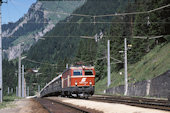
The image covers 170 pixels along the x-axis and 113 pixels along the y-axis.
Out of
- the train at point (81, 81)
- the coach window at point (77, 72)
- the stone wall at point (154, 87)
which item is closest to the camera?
the stone wall at point (154, 87)

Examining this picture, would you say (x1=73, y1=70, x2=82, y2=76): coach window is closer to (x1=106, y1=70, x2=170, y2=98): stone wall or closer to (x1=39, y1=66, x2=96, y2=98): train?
(x1=39, y1=66, x2=96, y2=98): train

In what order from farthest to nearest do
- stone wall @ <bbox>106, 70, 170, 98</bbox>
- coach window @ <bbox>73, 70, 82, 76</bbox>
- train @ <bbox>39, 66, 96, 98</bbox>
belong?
coach window @ <bbox>73, 70, 82, 76</bbox>
train @ <bbox>39, 66, 96, 98</bbox>
stone wall @ <bbox>106, 70, 170, 98</bbox>

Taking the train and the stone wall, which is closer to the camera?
the stone wall

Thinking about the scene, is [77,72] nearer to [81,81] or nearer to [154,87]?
[81,81]

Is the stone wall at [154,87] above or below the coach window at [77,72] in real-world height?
below

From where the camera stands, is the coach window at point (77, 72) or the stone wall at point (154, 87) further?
the coach window at point (77, 72)

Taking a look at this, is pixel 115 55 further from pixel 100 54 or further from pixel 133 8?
pixel 133 8

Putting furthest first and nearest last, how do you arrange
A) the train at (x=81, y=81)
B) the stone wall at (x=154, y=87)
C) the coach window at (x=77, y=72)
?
the coach window at (x=77, y=72), the train at (x=81, y=81), the stone wall at (x=154, y=87)

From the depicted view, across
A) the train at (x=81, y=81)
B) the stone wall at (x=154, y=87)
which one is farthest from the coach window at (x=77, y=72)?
the stone wall at (x=154, y=87)

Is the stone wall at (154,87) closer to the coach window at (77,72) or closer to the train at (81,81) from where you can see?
the train at (81,81)

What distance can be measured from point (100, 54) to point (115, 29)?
9.31 metres

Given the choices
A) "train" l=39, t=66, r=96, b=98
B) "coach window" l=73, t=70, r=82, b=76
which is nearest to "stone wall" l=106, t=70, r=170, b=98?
"train" l=39, t=66, r=96, b=98

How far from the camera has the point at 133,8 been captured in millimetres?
99812

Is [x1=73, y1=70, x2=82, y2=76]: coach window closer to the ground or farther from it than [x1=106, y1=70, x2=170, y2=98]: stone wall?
farther from it
